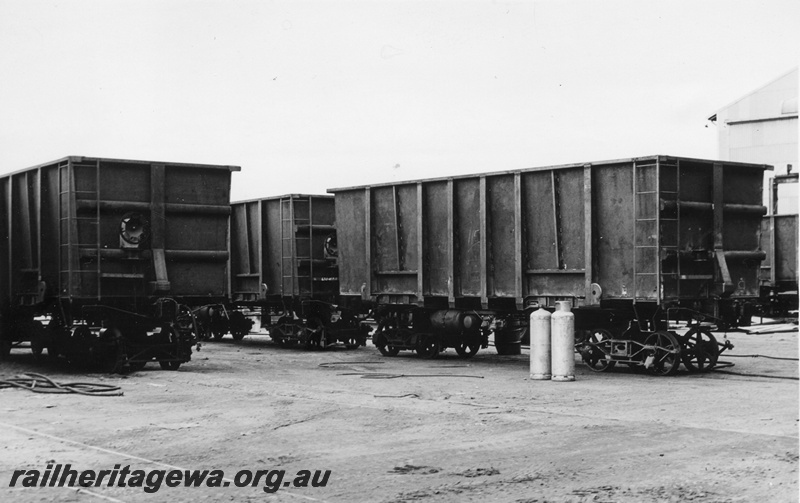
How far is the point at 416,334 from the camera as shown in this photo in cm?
1795

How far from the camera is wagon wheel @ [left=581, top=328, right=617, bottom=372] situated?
1477 cm

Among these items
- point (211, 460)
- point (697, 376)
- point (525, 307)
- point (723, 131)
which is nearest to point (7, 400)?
point (211, 460)

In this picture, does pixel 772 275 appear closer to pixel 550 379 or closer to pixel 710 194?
pixel 710 194

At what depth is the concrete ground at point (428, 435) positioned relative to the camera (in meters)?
6.45

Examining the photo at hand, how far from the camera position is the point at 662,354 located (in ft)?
46.4

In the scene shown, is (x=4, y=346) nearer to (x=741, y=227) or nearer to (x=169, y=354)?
(x=169, y=354)

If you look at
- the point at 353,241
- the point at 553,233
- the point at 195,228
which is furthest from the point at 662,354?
the point at 195,228

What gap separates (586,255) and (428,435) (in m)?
6.89

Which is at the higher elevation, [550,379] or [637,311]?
[637,311]

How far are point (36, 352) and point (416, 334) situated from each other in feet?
21.8

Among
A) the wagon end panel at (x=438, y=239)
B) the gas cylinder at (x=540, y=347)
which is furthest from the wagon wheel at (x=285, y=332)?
the gas cylinder at (x=540, y=347)

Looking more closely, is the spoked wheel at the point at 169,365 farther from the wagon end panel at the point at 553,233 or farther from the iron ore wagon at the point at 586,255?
the wagon end panel at the point at 553,233

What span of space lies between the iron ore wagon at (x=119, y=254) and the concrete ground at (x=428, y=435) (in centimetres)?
83

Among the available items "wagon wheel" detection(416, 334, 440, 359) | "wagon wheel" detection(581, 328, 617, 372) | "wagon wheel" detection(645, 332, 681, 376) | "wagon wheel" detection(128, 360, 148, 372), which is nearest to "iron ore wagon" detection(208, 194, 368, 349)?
"wagon wheel" detection(416, 334, 440, 359)
